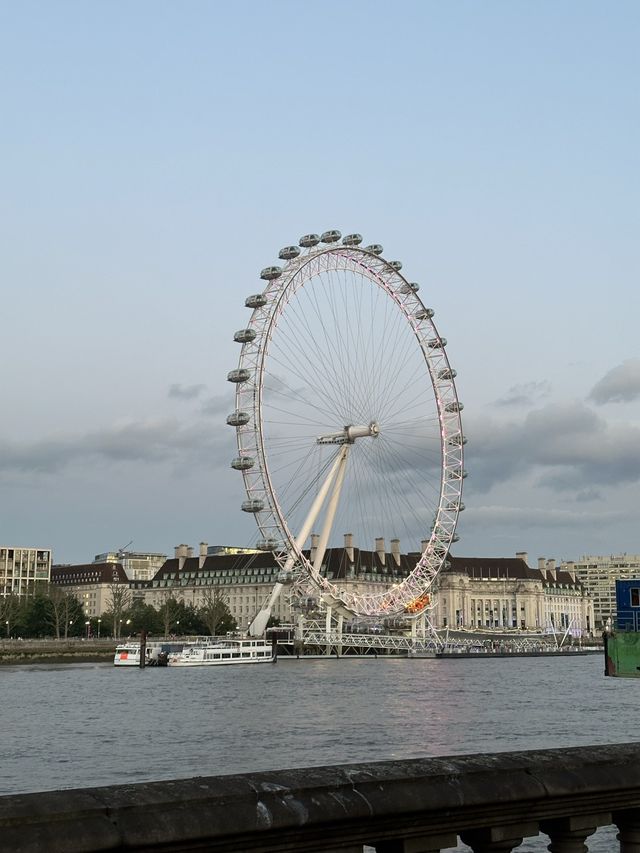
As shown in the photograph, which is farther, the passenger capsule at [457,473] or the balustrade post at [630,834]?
the passenger capsule at [457,473]

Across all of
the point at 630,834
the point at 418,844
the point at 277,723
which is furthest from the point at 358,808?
the point at 277,723

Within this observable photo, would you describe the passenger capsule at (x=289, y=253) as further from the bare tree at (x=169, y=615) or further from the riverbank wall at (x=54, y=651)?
the bare tree at (x=169, y=615)

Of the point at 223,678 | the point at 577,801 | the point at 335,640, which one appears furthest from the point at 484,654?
the point at 577,801

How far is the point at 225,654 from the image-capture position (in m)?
99.4

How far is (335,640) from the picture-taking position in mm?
106500

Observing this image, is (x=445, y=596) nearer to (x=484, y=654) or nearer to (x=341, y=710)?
(x=484, y=654)

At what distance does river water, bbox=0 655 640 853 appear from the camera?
2672 centimetres

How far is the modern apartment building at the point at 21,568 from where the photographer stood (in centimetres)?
19088

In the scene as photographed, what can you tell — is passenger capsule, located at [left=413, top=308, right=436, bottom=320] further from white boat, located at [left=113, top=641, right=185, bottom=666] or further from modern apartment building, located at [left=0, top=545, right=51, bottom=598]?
modern apartment building, located at [left=0, top=545, right=51, bottom=598]

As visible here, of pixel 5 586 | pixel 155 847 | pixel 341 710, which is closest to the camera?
pixel 155 847

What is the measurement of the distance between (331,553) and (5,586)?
54.4m

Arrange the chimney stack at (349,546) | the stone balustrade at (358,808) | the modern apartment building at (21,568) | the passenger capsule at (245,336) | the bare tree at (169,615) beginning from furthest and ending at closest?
the modern apartment building at (21,568), the chimney stack at (349,546), the bare tree at (169,615), the passenger capsule at (245,336), the stone balustrade at (358,808)

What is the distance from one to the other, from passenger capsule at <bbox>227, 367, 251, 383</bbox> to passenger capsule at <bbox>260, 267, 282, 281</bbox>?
5.71 m

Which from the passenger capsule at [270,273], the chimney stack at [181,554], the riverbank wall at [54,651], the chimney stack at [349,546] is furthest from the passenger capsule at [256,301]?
the chimney stack at [181,554]
